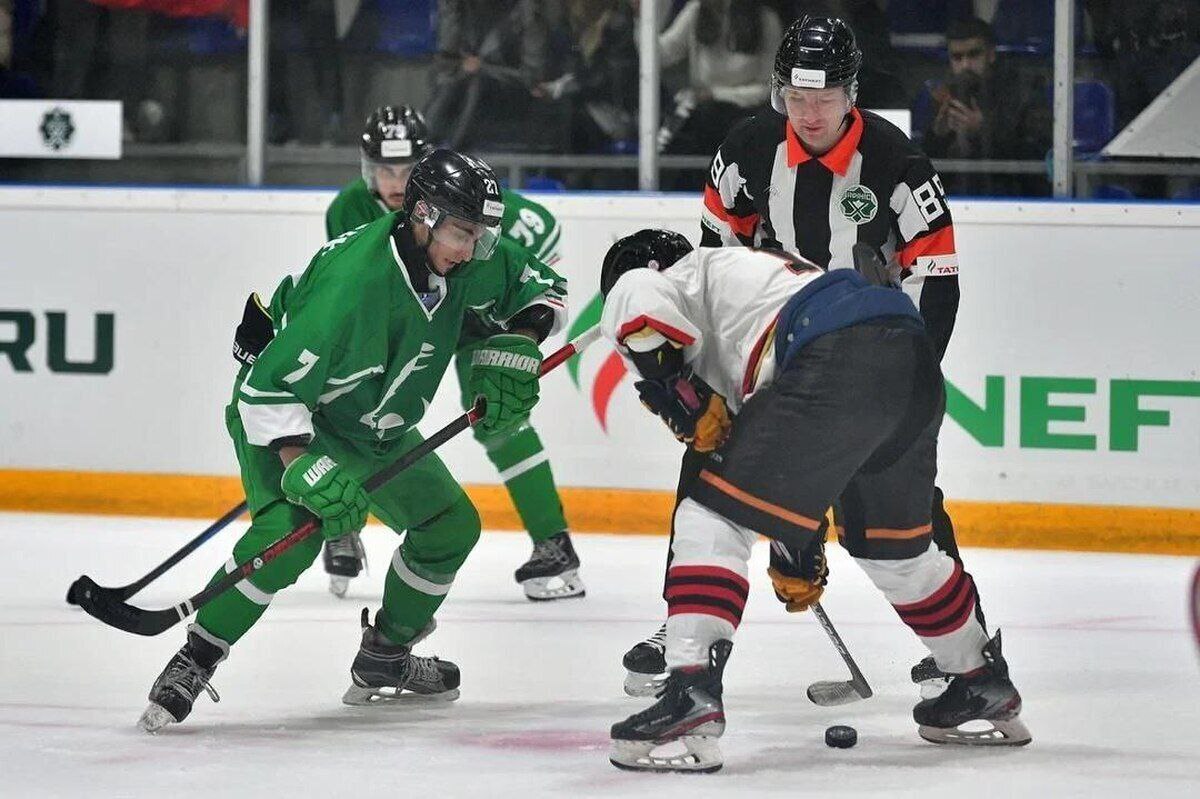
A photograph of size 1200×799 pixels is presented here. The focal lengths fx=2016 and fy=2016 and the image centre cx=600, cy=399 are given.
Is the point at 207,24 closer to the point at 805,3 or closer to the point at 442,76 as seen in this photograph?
the point at 442,76

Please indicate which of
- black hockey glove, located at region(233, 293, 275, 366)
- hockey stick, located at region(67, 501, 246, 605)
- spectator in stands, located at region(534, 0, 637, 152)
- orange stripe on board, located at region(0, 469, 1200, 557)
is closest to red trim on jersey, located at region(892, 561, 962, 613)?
black hockey glove, located at region(233, 293, 275, 366)

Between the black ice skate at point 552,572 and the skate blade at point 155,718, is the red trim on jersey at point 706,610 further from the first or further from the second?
the black ice skate at point 552,572

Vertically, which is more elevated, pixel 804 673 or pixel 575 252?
pixel 575 252

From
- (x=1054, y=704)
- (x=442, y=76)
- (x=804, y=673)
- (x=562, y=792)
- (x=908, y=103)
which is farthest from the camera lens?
(x=442, y=76)

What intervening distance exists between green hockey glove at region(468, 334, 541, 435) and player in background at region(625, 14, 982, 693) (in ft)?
1.01

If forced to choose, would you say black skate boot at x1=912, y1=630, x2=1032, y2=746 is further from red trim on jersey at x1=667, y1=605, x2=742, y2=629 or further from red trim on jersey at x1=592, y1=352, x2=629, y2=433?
red trim on jersey at x1=592, y1=352, x2=629, y2=433

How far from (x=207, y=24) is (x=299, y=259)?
799 mm

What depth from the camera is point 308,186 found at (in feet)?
19.4

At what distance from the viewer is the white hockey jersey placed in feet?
9.53

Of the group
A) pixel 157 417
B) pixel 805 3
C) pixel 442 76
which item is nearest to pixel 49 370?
pixel 157 417

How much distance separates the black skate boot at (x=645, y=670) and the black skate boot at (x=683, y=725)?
0.62 metres

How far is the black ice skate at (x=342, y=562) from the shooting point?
464 cm

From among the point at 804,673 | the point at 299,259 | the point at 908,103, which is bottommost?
the point at 804,673

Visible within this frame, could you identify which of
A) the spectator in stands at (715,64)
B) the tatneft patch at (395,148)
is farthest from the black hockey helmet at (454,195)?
the spectator in stands at (715,64)
